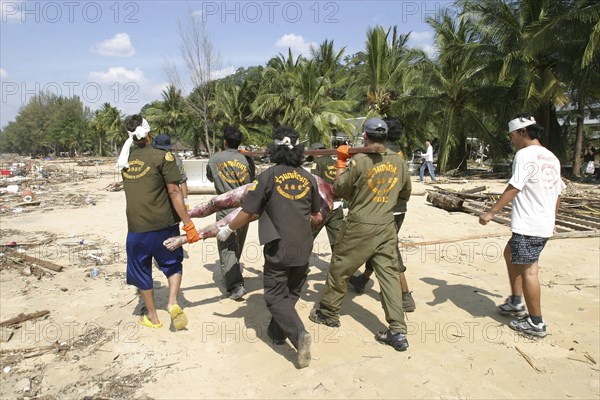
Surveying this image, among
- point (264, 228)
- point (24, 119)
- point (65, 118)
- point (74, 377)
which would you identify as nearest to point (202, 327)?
point (74, 377)

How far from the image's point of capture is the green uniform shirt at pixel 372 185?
3623 mm

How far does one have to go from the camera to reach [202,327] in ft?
13.4

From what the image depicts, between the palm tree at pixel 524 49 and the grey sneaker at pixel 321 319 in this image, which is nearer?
the grey sneaker at pixel 321 319

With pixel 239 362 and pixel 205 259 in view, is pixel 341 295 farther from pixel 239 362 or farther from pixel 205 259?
pixel 205 259

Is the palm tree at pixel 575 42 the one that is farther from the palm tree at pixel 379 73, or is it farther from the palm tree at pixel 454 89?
the palm tree at pixel 379 73

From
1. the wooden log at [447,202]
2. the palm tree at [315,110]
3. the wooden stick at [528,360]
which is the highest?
the palm tree at [315,110]

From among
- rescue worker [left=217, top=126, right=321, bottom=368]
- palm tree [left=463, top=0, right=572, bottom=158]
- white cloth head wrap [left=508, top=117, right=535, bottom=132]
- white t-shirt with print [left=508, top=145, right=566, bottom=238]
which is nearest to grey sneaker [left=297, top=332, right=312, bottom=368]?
rescue worker [left=217, top=126, right=321, bottom=368]

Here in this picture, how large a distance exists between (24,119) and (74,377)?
105 metres

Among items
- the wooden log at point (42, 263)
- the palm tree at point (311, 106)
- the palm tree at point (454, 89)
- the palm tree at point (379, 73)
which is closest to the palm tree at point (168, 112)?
the palm tree at point (311, 106)

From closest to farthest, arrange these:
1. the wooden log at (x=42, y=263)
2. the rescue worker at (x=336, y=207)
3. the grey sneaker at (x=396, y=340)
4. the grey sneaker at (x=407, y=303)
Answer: the grey sneaker at (x=396, y=340) < the grey sneaker at (x=407, y=303) < the rescue worker at (x=336, y=207) < the wooden log at (x=42, y=263)

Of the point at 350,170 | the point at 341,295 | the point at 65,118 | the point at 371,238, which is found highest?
the point at 65,118

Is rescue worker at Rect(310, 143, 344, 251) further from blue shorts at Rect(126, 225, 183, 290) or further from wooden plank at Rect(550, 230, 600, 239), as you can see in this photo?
wooden plank at Rect(550, 230, 600, 239)

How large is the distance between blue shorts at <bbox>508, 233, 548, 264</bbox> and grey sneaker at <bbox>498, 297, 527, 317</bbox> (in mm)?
721

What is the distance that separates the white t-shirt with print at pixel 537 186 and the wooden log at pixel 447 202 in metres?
6.96
